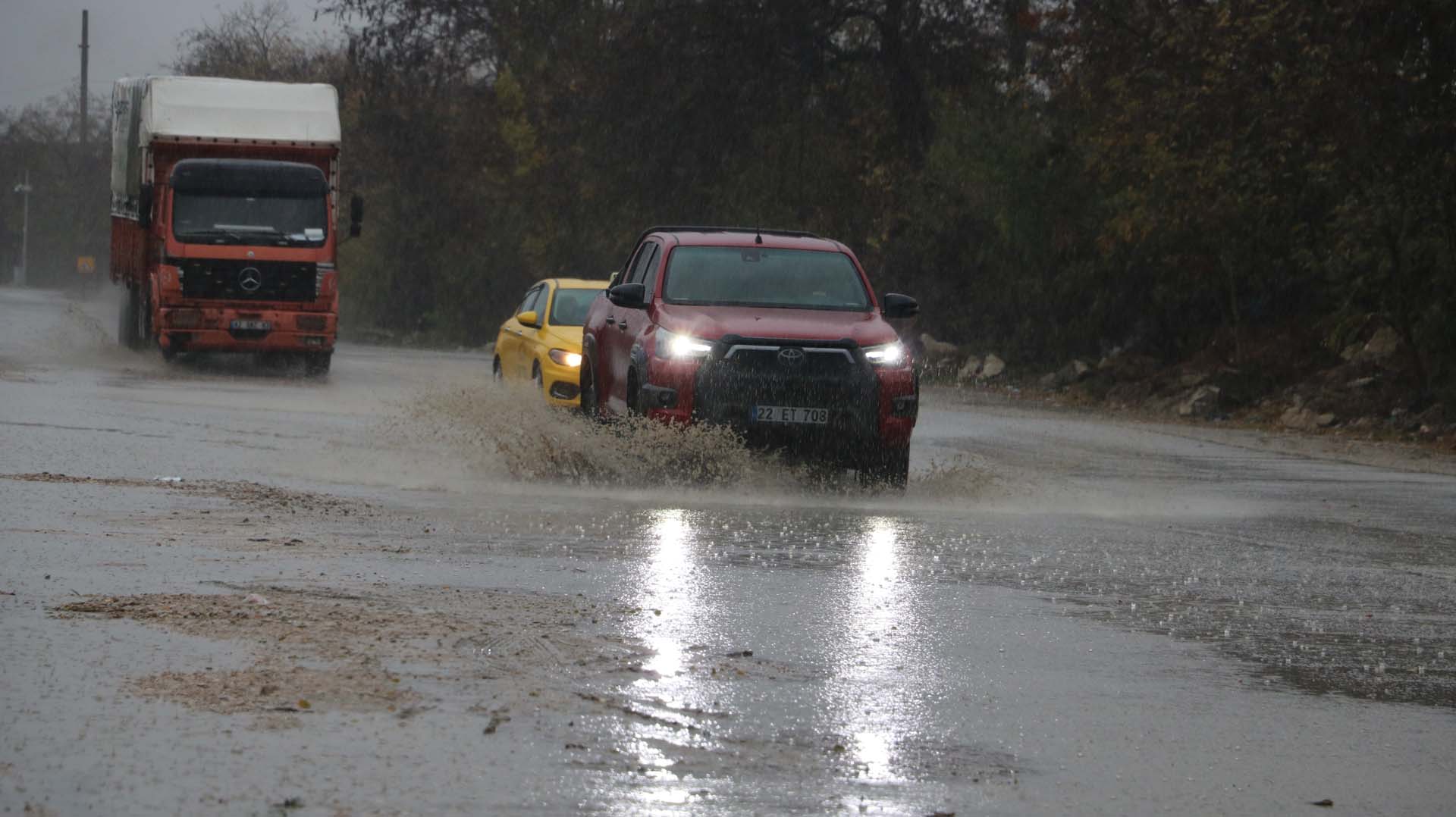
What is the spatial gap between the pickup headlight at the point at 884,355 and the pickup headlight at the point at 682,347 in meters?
1.15

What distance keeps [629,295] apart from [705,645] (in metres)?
7.72

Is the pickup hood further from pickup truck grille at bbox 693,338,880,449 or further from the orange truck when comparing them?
the orange truck

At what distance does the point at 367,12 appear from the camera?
5038cm

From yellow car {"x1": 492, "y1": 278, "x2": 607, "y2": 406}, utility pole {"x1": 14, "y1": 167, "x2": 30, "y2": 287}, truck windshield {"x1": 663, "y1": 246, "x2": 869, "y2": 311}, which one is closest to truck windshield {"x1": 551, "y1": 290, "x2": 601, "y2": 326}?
yellow car {"x1": 492, "y1": 278, "x2": 607, "y2": 406}

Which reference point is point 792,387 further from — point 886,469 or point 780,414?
point 886,469

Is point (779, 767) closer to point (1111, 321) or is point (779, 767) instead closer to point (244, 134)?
point (244, 134)

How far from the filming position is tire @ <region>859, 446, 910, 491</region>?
47.1 feet

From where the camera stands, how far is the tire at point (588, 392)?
16250 millimetres

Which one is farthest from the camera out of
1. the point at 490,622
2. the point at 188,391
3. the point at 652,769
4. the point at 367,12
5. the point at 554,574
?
the point at 367,12

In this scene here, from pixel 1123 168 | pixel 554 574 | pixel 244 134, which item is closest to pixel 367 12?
pixel 244 134

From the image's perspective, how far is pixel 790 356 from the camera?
14047mm

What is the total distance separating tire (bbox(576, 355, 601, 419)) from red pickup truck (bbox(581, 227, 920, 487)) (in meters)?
0.75

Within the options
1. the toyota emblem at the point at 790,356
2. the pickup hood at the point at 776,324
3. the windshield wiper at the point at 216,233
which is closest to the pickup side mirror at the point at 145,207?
the windshield wiper at the point at 216,233

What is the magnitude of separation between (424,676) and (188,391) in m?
18.1
